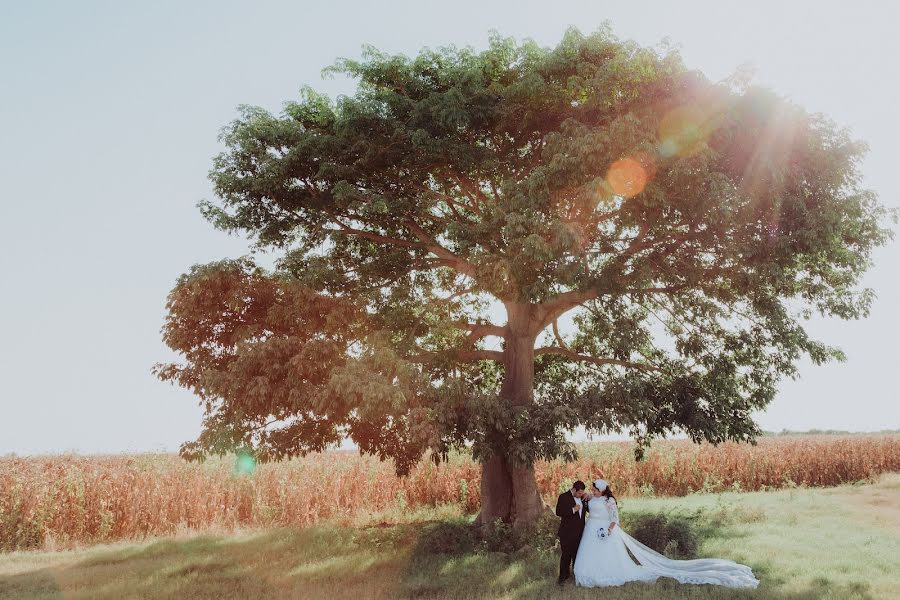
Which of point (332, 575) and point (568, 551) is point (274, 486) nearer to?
point (332, 575)

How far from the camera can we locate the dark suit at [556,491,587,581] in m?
12.6

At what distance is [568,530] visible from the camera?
12.8m

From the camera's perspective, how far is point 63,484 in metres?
18.8

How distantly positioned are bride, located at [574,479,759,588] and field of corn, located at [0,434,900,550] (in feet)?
29.1

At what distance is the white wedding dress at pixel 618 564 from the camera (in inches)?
473

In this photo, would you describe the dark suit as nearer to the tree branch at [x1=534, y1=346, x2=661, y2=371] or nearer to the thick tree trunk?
the thick tree trunk

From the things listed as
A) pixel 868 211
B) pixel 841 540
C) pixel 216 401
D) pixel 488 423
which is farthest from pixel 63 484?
pixel 868 211

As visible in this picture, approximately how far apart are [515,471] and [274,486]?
8.77m

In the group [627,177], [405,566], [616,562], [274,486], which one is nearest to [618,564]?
[616,562]

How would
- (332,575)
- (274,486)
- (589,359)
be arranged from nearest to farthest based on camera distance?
(332,575)
(589,359)
(274,486)

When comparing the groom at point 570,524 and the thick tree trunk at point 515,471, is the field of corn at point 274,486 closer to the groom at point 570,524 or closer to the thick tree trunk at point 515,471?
the thick tree trunk at point 515,471

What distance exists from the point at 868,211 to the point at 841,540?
7.98m

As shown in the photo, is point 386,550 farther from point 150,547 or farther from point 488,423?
point 150,547

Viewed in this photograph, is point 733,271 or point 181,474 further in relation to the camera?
point 181,474
